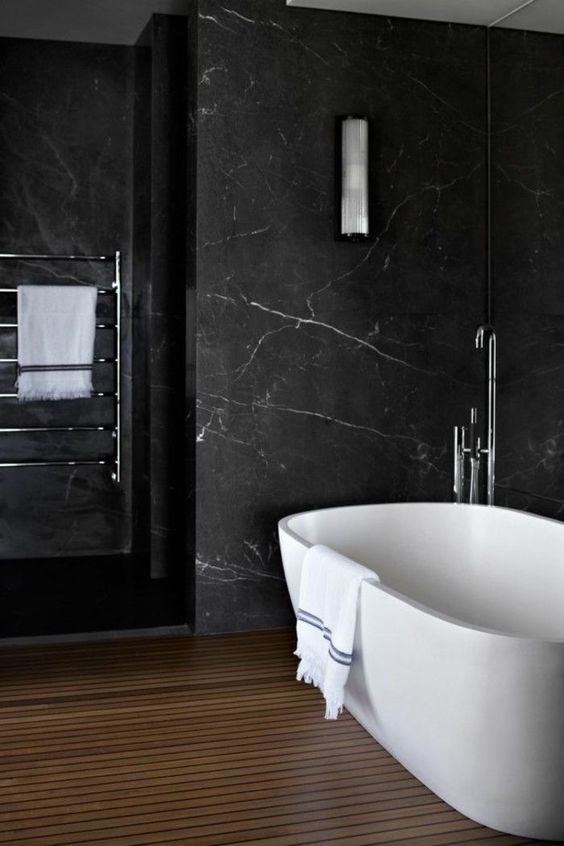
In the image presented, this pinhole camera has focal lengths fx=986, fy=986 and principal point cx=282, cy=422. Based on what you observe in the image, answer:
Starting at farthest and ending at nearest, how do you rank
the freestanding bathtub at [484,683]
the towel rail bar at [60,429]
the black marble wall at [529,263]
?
the towel rail bar at [60,429], the black marble wall at [529,263], the freestanding bathtub at [484,683]

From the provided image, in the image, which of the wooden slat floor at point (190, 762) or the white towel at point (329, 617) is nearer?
the wooden slat floor at point (190, 762)

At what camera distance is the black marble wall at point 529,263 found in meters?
4.04

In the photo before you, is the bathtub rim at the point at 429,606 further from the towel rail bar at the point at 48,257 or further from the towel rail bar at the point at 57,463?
the towel rail bar at the point at 48,257

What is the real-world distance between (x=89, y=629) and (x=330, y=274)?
184cm

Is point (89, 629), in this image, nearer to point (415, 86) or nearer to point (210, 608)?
point (210, 608)

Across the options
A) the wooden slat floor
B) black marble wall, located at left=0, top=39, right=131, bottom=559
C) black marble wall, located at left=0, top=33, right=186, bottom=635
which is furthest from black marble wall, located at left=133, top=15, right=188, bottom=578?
the wooden slat floor

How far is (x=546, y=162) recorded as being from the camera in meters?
4.08

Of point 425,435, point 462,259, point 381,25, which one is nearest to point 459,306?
point 462,259

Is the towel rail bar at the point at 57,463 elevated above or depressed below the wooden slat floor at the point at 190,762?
above

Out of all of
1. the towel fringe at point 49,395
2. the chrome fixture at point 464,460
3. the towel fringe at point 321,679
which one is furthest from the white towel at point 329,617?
the towel fringe at point 49,395

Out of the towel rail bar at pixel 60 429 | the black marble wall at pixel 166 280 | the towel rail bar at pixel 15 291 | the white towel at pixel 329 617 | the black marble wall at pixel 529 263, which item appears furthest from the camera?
the towel rail bar at pixel 60 429

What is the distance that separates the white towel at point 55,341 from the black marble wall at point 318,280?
4.12 ft

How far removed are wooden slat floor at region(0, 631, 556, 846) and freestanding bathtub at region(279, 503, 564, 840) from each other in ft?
0.37

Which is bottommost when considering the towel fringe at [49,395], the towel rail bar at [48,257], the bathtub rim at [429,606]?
the bathtub rim at [429,606]
